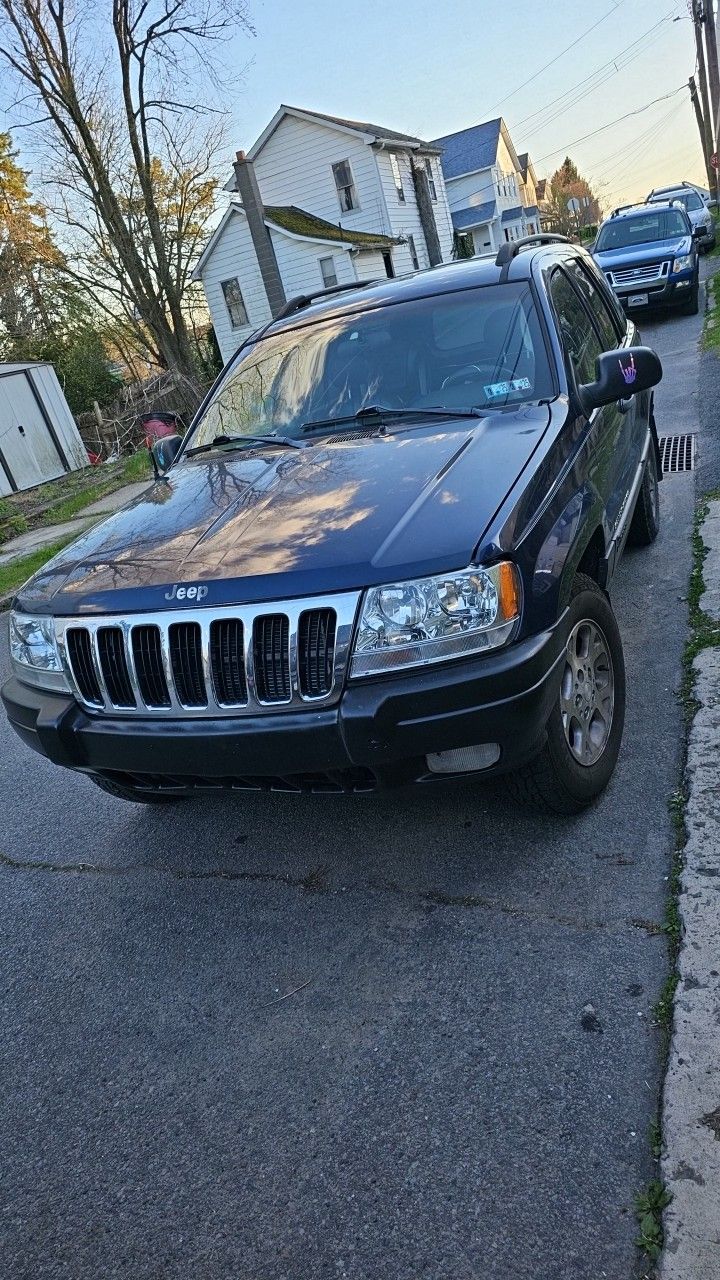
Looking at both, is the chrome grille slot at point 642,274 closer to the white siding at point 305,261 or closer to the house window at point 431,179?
the white siding at point 305,261

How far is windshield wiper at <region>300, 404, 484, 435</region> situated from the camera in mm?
3406

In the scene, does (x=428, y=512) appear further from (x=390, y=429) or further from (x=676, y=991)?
(x=676, y=991)

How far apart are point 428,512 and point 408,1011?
1394mm

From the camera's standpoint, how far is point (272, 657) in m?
2.54

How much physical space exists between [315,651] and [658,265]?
13859mm

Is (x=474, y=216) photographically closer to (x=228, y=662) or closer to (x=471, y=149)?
(x=471, y=149)

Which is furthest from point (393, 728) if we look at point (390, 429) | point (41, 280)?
point (41, 280)

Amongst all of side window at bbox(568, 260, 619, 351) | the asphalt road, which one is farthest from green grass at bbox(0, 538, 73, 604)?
side window at bbox(568, 260, 619, 351)

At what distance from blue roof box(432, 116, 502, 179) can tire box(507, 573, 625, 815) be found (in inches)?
2069

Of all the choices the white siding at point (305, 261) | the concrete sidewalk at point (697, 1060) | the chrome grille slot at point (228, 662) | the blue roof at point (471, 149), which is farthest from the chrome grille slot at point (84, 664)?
the blue roof at point (471, 149)

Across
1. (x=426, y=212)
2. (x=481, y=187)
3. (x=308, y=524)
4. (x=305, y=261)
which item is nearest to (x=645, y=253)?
(x=308, y=524)

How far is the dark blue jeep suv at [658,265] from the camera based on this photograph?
46.3 ft

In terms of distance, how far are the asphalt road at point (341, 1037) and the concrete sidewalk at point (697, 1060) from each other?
70 millimetres

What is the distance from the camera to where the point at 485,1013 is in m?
2.41
